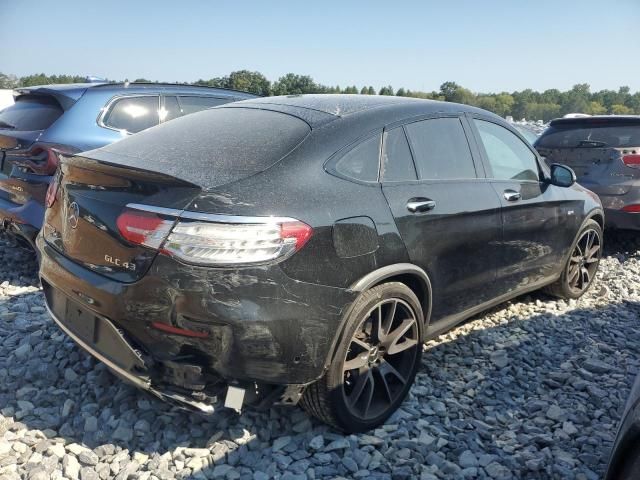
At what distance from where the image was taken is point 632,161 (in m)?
5.89

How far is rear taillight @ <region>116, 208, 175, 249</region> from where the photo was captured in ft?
7.13

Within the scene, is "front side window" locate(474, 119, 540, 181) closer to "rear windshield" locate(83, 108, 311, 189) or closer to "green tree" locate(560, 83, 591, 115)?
"rear windshield" locate(83, 108, 311, 189)

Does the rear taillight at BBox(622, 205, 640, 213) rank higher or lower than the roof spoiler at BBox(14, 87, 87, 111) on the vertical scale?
lower

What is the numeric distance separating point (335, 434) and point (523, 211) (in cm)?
212

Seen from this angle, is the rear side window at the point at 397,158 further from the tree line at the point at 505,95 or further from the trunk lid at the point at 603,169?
the tree line at the point at 505,95

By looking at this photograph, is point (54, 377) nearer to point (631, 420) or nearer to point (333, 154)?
point (333, 154)

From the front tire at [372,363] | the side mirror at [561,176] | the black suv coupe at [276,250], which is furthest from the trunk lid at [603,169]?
the front tire at [372,363]

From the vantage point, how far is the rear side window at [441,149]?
310 centimetres

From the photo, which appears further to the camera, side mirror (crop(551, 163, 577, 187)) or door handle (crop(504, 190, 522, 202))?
side mirror (crop(551, 163, 577, 187))

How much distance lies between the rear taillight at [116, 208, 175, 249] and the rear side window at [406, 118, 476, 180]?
4.91 feet

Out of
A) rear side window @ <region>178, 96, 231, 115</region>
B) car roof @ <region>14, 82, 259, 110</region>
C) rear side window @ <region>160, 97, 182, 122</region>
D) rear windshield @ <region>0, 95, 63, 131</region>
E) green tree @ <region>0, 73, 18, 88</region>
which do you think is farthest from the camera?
green tree @ <region>0, 73, 18, 88</region>

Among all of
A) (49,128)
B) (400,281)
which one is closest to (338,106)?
(400,281)

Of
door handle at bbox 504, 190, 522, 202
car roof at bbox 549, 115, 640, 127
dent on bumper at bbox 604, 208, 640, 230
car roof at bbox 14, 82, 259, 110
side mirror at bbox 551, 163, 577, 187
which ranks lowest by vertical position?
dent on bumper at bbox 604, 208, 640, 230

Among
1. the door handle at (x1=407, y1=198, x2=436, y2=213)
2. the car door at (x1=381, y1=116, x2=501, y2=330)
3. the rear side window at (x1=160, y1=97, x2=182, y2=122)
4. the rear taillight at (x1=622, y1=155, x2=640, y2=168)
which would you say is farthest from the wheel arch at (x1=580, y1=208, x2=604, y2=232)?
the rear side window at (x1=160, y1=97, x2=182, y2=122)
